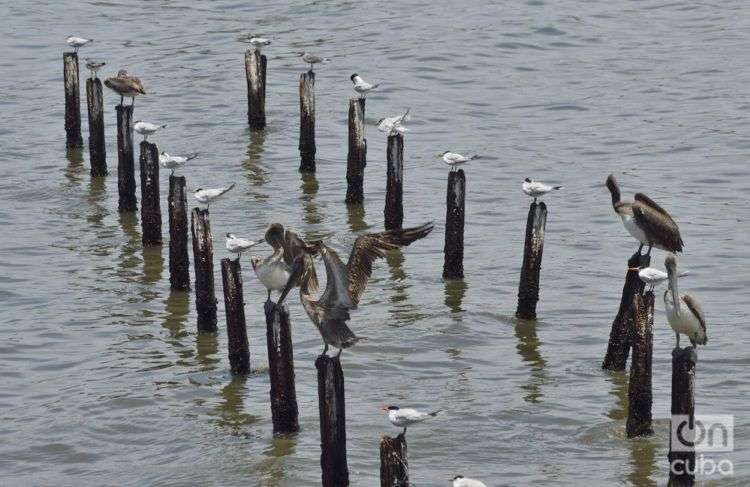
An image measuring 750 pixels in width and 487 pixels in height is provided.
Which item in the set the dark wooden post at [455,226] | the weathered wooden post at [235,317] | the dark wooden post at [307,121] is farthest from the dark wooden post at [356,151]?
the weathered wooden post at [235,317]

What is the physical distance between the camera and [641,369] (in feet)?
44.3

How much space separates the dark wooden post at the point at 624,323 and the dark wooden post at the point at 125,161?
9445mm

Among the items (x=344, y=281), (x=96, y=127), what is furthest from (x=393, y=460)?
(x=96, y=127)

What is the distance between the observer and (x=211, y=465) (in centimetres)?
1363

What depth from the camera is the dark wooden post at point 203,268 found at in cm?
1682

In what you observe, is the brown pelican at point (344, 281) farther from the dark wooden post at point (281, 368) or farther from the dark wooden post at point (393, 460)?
the dark wooden post at point (393, 460)

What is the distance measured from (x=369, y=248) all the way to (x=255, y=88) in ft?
52.2

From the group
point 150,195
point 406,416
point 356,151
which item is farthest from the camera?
point 356,151

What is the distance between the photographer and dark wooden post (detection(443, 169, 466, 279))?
18.8 m

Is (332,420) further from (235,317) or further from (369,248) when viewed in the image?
(235,317)

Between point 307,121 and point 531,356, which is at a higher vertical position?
point 307,121

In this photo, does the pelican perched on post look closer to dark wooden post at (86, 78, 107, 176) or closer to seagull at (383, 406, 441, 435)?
seagull at (383, 406, 441, 435)

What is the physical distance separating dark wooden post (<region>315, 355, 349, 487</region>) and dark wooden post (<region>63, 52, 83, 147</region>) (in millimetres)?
15888

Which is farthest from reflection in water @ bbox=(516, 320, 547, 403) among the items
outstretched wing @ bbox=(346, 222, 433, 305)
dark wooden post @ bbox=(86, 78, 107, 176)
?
dark wooden post @ bbox=(86, 78, 107, 176)
